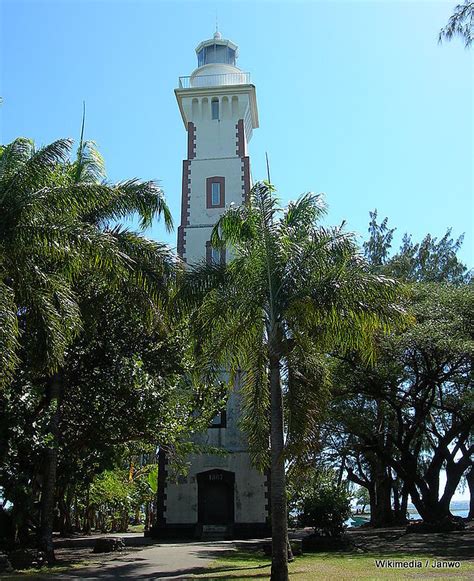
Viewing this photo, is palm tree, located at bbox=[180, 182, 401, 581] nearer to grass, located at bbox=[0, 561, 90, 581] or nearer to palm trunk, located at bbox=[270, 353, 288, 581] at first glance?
palm trunk, located at bbox=[270, 353, 288, 581]

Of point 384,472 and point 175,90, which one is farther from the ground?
point 175,90

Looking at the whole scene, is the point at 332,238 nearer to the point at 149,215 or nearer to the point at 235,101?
the point at 149,215

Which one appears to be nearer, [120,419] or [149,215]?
[149,215]

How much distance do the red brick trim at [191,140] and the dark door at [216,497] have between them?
54.3ft

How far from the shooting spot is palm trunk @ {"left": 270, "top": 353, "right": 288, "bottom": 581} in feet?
38.9

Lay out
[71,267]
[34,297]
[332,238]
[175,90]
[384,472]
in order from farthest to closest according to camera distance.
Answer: [384,472] < [175,90] < [332,238] < [71,267] < [34,297]

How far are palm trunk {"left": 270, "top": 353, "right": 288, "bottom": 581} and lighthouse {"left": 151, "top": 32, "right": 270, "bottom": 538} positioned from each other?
1248 centimetres

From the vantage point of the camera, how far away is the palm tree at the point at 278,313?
12812 mm

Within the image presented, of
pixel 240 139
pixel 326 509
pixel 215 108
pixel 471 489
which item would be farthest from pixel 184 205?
pixel 471 489

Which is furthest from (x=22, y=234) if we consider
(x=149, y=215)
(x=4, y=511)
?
(x=4, y=511)

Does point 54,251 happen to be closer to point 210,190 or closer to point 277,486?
point 277,486

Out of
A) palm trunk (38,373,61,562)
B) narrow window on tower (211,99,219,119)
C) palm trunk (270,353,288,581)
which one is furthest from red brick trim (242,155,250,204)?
palm trunk (270,353,288,581)

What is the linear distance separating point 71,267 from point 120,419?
6.22m

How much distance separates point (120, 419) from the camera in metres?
17.3
